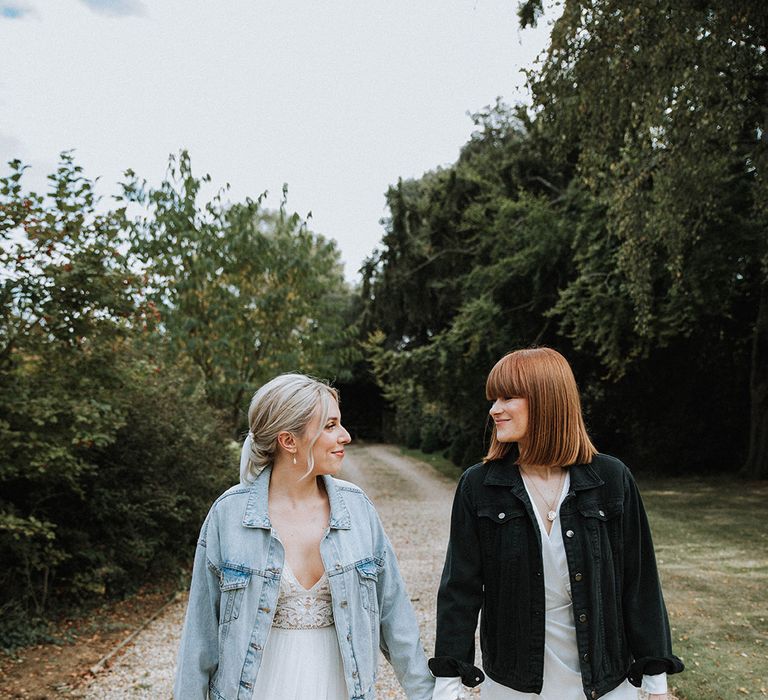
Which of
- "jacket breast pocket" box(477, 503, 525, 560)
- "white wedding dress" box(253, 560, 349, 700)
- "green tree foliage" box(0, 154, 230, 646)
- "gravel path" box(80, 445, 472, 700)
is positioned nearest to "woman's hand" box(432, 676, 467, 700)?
"white wedding dress" box(253, 560, 349, 700)

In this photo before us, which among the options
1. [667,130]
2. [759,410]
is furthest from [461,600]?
[759,410]

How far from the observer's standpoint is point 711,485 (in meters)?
17.5

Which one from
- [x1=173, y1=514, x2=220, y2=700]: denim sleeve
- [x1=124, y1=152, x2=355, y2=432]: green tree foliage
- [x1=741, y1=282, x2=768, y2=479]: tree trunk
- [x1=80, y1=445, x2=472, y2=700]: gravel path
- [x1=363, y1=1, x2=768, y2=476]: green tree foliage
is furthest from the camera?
[x1=741, y1=282, x2=768, y2=479]: tree trunk

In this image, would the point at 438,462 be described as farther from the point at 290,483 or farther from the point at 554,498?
the point at 290,483

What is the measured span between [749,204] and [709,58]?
537 centimetres

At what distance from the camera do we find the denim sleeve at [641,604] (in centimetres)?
252

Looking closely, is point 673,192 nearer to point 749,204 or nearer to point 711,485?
point 749,204

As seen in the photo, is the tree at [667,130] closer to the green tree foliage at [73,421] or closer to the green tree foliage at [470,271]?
the green tree foliage at [470,271]

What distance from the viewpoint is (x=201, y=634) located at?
242 centimetres

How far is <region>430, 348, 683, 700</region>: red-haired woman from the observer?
8.24 ft

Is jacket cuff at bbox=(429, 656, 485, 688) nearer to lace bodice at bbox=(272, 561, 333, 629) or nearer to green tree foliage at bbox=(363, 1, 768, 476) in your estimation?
lace bodice at bbox=(272, 561, 333, 629)

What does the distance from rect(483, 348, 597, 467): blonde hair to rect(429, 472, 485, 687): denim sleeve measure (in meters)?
0.30

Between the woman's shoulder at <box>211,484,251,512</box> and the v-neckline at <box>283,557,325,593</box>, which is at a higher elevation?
the woman's shoulder at <box>211,484,251,512</box>

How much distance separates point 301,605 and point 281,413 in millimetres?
604
